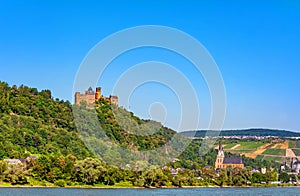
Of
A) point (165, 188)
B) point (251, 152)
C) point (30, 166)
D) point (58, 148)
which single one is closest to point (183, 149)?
point (58, 148)

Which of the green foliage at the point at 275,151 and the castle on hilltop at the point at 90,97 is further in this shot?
the green foliage at the point at 275,151

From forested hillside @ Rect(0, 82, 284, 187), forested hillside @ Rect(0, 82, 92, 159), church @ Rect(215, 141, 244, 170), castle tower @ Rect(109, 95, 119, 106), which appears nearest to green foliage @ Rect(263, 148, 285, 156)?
church @ Rect(215, 141, 244, 170)

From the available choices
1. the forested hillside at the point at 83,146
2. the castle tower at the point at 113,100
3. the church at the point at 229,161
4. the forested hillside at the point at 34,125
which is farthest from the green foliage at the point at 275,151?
the forested hillside at the point at 34,125

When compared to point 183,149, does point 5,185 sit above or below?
below

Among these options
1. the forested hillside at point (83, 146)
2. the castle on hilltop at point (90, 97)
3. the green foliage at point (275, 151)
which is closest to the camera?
the forested hillside at point (83, 146)

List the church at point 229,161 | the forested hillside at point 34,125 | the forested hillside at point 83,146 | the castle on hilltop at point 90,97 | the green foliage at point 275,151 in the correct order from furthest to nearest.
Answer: the green foliage at point 275,151 < the church at point 229,161 < the castle on hilltop at point 90,97 < the forested hillside at point 34,125 < the forested hillside at point 83,146

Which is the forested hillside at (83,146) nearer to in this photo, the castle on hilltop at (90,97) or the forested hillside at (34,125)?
the forested hillside at (34,125)

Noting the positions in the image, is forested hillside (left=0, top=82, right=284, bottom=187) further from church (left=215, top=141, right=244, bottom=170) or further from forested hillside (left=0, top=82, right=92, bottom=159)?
church (left=215, top=141, right=244, bottom=170)

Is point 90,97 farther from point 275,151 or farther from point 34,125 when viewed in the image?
point 275,151

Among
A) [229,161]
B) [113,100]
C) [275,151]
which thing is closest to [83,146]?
[113,100]

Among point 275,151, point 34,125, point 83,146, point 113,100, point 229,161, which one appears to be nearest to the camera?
point 83,146

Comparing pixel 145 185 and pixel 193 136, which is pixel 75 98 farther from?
pixel 145 185

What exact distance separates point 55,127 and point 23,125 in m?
6.05

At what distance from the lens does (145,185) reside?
190 ft
